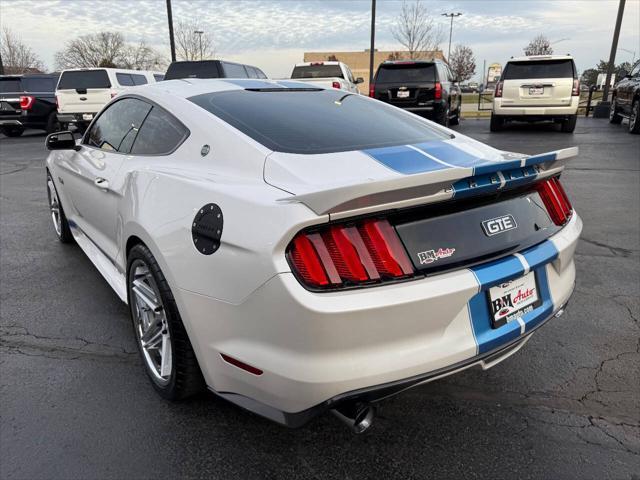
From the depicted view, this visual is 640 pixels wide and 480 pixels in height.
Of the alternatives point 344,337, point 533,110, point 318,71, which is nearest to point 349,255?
point 344,337

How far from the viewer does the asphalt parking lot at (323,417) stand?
7.07 ft

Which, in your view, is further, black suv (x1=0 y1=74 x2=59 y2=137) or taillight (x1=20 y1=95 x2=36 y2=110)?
black suv (x1=0 y1=74 x2=59 y2=137)

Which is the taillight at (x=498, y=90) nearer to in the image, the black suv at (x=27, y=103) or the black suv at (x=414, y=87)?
the black suv at (x=414, y=87)

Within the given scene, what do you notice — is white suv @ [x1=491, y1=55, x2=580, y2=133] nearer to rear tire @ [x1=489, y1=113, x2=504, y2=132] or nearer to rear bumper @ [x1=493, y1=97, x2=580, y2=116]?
rear bumper @ [x1=493, y1=97, x2=580, y2=116]

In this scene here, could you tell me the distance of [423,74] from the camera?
13078 millimetres

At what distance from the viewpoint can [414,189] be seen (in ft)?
6.00

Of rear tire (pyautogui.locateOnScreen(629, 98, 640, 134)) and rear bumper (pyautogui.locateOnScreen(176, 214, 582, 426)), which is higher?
rear bumper (pyautogui.locateOnScreen(176, 214, 582, 426))

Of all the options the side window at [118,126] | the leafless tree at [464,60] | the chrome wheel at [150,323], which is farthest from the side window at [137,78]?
the leafless tree at [464,60]

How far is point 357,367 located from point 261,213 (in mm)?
626

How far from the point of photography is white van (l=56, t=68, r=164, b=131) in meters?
14.8

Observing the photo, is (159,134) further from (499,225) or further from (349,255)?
(499,225)

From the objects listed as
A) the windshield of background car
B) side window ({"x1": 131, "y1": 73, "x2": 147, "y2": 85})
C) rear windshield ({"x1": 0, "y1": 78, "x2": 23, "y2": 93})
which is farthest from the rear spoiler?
rear windshield ({"x1": 0, "y1": 78, "x2": 23, "y2": 93})

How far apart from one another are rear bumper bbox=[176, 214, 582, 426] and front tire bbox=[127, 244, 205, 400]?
218mm

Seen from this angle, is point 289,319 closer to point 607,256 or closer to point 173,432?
point 173,432
